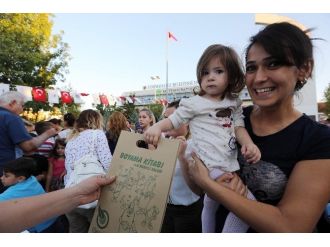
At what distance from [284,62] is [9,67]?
52.3ft

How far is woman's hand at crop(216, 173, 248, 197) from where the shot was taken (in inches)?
58.3

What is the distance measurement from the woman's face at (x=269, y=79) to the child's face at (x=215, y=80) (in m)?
0.36

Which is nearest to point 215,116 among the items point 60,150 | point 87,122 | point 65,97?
point 87,122

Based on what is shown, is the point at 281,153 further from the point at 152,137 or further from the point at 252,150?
the point at 152,137

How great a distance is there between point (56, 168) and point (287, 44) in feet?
14.6

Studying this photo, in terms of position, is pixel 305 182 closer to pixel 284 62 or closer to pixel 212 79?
pixel 284 62

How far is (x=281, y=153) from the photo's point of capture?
1.44 meters

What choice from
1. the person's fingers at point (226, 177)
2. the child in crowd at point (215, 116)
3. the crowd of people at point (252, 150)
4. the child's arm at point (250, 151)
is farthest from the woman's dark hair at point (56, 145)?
the child's arm at point (250, 151)

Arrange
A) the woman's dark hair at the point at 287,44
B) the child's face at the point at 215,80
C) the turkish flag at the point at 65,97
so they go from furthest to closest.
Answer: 1. the turkish flag at the point at 65,97
2. the child's face at the point at 215,80
3. the woman's dark hair at the point at 287,44

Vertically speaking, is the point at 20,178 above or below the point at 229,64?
below

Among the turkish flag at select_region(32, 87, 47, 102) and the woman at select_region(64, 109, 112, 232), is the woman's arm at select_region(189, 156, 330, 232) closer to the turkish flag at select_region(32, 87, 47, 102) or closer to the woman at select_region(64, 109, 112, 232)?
the woman at select_region(64, 109, 112, 232)

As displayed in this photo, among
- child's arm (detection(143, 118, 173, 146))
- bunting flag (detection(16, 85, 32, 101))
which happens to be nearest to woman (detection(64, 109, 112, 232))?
child's arm (detection(143, 118, 173, 146))

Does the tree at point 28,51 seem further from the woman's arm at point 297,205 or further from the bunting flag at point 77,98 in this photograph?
the woman's arm at point 297,205

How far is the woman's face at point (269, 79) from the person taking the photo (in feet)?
4.70
